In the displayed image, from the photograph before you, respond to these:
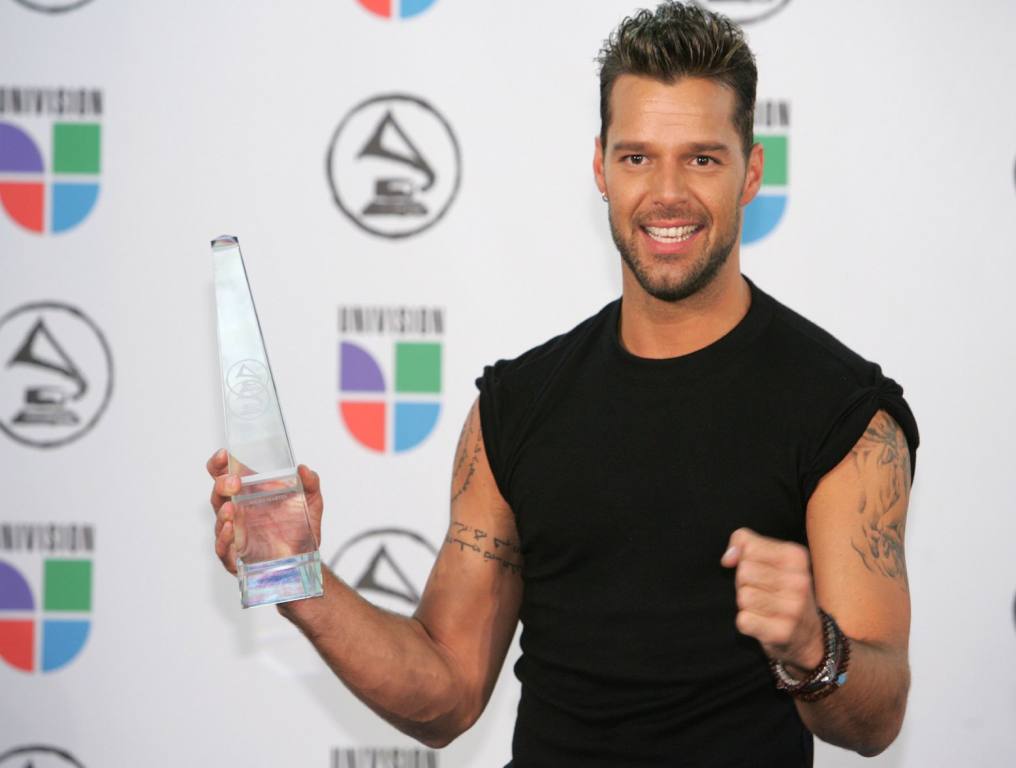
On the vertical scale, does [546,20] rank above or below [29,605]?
above

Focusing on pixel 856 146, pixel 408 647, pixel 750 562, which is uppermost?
pixel 856 146

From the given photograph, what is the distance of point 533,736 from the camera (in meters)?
1.53

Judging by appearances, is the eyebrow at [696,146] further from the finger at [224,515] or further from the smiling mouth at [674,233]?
the finger at [224,515]

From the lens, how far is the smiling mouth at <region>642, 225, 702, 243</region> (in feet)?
4.84

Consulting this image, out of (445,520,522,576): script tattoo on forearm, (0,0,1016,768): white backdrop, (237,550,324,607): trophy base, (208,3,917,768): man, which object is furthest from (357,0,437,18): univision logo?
(237,550,324,607): trophy base

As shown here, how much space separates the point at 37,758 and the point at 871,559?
1511mm

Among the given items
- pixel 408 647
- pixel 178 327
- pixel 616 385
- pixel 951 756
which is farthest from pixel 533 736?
pixel 178 327

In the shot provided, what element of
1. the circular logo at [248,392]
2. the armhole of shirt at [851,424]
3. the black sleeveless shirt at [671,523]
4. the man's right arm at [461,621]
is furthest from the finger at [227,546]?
the armhole of shirt at [851,424]

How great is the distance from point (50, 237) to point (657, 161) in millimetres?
1156

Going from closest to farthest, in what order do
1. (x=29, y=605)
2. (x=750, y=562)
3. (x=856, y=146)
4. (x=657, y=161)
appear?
(x=750, y=562)
(x=657, y=161)
(x=856, y=146)
(x=29, y=605)

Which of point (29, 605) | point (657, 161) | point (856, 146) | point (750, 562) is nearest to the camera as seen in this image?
point (750, 562)

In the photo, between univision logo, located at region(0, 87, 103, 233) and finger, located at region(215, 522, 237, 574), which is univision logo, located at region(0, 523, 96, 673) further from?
finger, located at region(215, 522, 237, 574)

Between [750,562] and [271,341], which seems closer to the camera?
[750,562]

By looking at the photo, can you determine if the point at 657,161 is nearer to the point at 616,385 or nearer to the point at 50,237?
the point at 616,385
